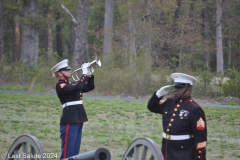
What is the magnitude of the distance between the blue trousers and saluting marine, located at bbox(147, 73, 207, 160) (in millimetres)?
1886

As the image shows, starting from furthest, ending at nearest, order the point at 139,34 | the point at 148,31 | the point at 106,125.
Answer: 1. the point at 148,31
2. the point at 139,34
3. the point at 106,125

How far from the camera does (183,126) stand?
6918 millimetres

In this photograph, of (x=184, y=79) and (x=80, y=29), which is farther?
(x=80, y=29)

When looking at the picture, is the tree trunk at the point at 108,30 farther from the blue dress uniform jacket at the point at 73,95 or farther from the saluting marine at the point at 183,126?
the saluting marine at the point at 183,126

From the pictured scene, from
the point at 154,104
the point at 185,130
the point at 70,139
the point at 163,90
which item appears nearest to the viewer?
the point at 185,130

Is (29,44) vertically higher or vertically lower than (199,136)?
higher

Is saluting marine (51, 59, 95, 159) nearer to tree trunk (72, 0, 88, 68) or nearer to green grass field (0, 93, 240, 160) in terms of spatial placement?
green grass field (0, 93, 240, 160)

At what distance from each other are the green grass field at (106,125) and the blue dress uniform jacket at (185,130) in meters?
3.73

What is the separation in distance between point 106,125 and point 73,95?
720 cm

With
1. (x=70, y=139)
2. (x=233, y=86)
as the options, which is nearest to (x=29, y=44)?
(x=233, y=86)

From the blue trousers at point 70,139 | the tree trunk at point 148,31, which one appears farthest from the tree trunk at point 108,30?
the blue trousers at point 70,139

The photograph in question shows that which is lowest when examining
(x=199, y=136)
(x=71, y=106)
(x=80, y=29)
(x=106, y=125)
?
(x=106, y=125)

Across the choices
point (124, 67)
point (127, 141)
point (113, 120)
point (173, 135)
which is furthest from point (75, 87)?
point (124, 67)

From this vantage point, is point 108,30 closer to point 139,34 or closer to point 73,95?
point 139,34
